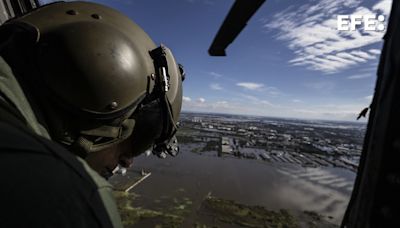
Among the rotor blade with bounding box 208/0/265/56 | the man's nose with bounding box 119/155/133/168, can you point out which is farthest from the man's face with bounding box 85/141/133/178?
the rotor blade with bounding box 208/0/265/56

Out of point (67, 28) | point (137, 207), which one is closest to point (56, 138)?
point (67, 28)

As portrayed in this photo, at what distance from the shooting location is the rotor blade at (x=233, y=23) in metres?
1.02

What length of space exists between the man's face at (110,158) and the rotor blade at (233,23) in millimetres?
1034

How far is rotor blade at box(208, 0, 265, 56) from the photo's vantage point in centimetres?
102

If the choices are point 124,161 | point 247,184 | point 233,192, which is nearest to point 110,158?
point 124,161

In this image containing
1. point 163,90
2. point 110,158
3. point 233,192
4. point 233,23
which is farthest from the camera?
point 233,192

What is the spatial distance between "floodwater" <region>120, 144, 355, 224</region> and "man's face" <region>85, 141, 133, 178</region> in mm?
16642

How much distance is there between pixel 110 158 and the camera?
6.23ft

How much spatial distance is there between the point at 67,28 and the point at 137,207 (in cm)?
1875

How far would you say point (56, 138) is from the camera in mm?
1417

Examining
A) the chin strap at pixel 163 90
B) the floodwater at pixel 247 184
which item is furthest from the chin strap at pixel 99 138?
the floodwater at pixel 247 184

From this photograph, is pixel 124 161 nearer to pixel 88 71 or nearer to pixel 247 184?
pixel 88 71

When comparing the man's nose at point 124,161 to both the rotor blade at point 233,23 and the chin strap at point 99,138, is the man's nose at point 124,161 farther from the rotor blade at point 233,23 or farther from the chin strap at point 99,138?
the rotor blade at point 233,23

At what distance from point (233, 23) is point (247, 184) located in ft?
89.9
